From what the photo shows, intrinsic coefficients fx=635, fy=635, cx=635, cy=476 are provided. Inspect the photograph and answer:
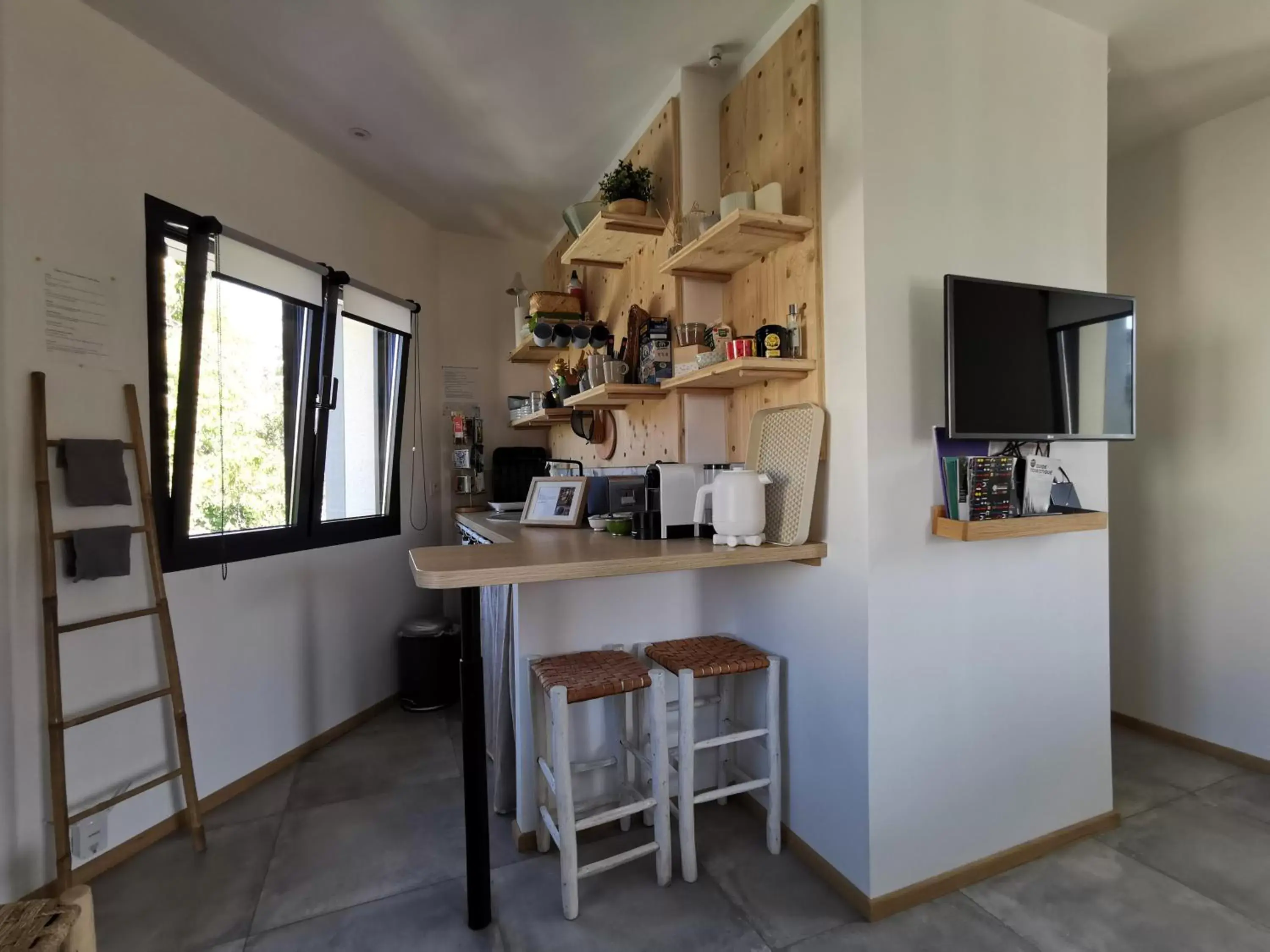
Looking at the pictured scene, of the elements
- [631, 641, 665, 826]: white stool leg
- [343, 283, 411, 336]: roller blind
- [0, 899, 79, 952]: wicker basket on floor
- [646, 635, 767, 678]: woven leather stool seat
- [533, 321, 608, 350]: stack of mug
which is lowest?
[631, 641, 665, 826]: white stool leg

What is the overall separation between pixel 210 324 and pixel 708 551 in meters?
2.13

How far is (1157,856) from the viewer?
2.00m

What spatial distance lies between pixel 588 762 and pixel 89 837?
1.55 meters

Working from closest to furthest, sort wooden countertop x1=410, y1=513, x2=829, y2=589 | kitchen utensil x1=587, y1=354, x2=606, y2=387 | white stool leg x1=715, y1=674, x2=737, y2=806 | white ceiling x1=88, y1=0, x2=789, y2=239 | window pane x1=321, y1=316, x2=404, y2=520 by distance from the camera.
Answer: wooden countertop x1=410, y1=513, x2=829, y2=589, white ceiling x1=88, y1=0, x2=789, y2=239, white stool leg x1=715, y1=674, x2=737, y2=806, kitchen utensil x1=587, y1=354, x2=606, y2=387, window pane x1=321, y1=316, x2=404, y2=520

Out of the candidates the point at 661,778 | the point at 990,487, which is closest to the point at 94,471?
the point at 661,778

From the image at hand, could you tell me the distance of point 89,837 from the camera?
1970 mm

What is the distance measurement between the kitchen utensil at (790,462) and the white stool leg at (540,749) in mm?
894

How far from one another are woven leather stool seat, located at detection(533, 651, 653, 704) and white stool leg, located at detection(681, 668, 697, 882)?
133 mm

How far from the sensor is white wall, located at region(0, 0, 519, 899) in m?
1.85

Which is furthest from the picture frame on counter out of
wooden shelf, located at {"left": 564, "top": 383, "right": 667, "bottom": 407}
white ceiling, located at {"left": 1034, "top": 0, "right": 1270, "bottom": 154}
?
white ceiling, located at {"left": 1034, "top": 0, "right": 1270, "bottom": 154}

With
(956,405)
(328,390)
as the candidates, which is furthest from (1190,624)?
(328,390)

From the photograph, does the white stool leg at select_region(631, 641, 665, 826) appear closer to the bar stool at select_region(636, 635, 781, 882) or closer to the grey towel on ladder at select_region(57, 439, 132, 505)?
the bar stool at select_region(636, 635, 781, 882)

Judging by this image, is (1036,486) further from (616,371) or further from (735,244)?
(616,371)

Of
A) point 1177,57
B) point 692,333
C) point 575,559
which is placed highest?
point 1177,57
